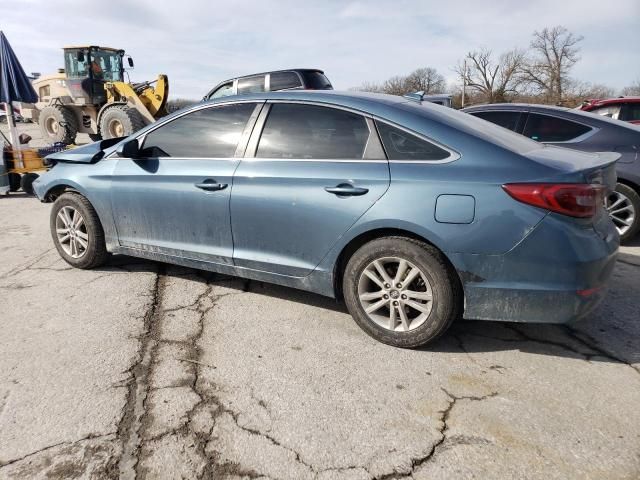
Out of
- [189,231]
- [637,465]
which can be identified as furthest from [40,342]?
[637,465]

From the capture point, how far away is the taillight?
8.20 feet

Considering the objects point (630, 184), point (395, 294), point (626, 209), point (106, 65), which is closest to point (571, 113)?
point (630, 184)

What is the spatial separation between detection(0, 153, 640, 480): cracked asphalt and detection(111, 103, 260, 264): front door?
1.64ft

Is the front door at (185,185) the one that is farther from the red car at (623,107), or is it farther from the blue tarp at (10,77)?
the red car at (623,107)

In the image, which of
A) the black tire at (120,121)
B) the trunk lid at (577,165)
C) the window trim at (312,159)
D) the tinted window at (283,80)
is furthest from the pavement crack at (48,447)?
the black tire at (120,121)

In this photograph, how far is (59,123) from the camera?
47.8 feet

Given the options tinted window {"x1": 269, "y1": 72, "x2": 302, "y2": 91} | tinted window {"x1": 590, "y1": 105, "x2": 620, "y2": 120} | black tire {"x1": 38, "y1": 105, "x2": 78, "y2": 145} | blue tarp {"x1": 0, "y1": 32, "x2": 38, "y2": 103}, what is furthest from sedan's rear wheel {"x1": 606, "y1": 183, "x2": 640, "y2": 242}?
black tire {"x1": 38, "y1": 105, "x2": 78, "y2": 145}

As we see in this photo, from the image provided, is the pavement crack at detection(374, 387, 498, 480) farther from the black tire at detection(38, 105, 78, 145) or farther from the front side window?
the black tire at detection(38, 105, 78, 145)

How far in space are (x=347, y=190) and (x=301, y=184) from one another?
1.17 feet

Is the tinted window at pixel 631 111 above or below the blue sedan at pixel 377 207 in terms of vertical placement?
above

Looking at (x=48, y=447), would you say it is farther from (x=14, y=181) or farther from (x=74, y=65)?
(x=74, y=65)

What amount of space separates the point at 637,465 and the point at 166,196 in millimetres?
3405

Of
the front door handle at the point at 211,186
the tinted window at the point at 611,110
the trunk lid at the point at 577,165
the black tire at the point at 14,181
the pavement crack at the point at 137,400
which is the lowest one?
the pavement crack at the point at 137,400

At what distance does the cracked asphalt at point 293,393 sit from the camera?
2.00 meters
